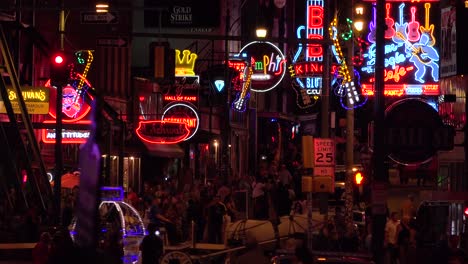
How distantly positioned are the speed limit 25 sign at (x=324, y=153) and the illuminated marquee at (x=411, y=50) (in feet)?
13.3

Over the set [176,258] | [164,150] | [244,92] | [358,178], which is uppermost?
[244,92]

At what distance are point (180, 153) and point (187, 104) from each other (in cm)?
849

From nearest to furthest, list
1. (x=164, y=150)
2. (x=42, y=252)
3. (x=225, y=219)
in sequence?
(x=42, y=252) < (x=225, y=219) < (x=164, y=150)

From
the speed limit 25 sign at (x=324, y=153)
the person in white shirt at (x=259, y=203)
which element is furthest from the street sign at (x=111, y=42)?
the person in white shirt at (x=259, y=203)

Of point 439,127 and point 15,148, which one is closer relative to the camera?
point 439,127

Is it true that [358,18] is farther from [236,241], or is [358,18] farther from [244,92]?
[244,92]

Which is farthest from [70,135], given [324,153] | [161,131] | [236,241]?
[324,153]

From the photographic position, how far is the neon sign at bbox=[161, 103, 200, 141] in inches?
1458

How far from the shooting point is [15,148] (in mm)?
31984

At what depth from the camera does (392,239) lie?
24000 mm

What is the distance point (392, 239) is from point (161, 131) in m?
12.7

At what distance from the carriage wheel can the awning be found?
2123cm

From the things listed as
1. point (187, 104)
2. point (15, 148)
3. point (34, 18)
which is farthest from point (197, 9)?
point (15, 148)

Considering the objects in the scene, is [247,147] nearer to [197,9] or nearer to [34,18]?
[197,9]
